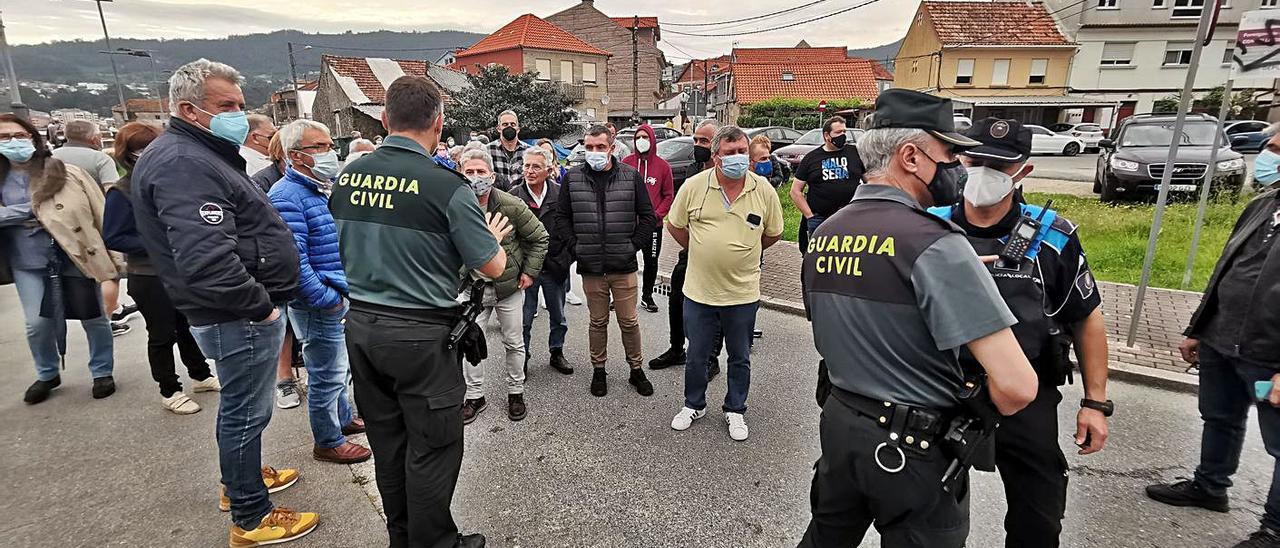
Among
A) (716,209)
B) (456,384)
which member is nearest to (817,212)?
(716,209)

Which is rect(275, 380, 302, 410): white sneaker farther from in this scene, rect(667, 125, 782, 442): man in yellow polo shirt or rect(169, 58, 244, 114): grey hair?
rect(667, 125, 782, 442): man in yellow polo shirt

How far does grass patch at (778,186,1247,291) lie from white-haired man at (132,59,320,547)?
8.03m

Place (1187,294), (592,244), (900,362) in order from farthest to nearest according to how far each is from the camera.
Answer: (1187,294) → (592,244) → (900,362)

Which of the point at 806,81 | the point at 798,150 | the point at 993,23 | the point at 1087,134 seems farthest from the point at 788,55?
the point at 798,150

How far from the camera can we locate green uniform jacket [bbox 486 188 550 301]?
3826mm

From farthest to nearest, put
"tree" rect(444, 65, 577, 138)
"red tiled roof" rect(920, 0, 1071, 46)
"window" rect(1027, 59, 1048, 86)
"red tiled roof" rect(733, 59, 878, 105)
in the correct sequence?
1. "red tiled roof" rect(733, 59, 878, 105)
2. "window" rect(1027, 59, 1048, 86)
3. "red tiled roof" rect(920, 0, 1071, 46)
4. "tree" rect(444, 65, 577, 138)

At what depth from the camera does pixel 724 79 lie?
48438 mm

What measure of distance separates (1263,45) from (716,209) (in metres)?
3.85

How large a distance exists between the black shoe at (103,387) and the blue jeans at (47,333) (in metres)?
0.03

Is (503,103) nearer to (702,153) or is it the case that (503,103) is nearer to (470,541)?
(702,153)

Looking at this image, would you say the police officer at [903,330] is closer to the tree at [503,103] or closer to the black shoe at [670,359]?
the black shoe at [670,359]

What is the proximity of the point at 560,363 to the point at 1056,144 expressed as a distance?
25293 millimetres

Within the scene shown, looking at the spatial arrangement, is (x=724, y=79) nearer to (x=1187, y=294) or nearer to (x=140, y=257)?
(x=1187, y=294)

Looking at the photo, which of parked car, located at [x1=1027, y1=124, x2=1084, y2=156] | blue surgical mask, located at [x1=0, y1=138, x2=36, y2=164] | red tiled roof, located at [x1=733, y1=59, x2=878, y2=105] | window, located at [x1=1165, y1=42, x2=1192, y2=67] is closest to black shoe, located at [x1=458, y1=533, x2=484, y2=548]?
blue surgical mask, located at [x1=0, y1=138, x2=36, y2=164]
